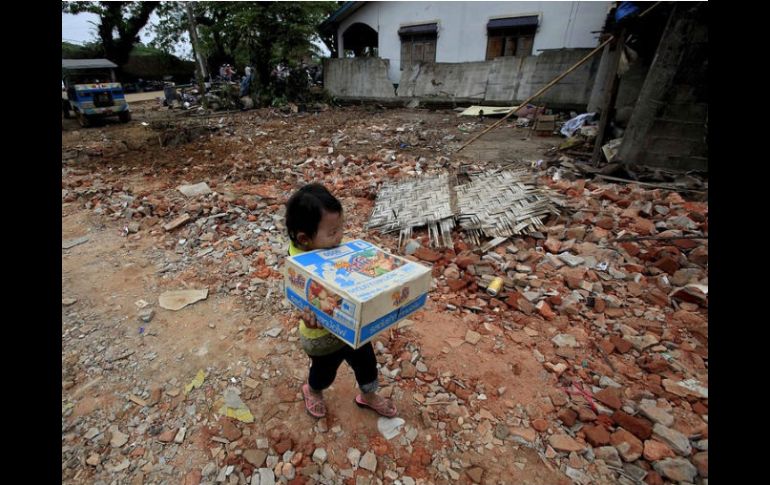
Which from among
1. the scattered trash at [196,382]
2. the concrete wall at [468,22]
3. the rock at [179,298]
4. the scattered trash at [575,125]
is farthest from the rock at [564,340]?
the concrete wall at [468,22]

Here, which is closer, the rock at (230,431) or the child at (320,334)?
the child at (320,334)

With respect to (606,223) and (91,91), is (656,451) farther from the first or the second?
(91,91)

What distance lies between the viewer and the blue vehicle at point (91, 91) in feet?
34.5

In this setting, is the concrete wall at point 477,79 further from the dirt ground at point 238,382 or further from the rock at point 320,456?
the rock at point 320,456

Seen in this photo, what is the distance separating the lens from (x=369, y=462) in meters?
1.83

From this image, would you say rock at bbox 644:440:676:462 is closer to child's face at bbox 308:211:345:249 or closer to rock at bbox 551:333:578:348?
rock at bbox 551:333:578:348

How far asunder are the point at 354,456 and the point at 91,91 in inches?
540

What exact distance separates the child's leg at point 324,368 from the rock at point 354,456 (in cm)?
37

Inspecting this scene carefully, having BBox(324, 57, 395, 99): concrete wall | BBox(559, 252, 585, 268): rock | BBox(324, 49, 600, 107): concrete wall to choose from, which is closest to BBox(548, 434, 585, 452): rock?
BBox(559, 252, 585, 268): rock

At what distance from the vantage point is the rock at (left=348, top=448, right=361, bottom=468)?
5.99 ft

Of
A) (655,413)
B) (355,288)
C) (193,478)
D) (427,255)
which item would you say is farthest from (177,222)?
(655,413)

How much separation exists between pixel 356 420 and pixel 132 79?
30.8 metres

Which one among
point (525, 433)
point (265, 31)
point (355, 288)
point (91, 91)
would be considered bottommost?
point (525, 433)

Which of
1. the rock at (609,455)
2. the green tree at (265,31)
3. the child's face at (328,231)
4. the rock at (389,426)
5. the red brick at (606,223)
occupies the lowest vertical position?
the rock at (389,426)
